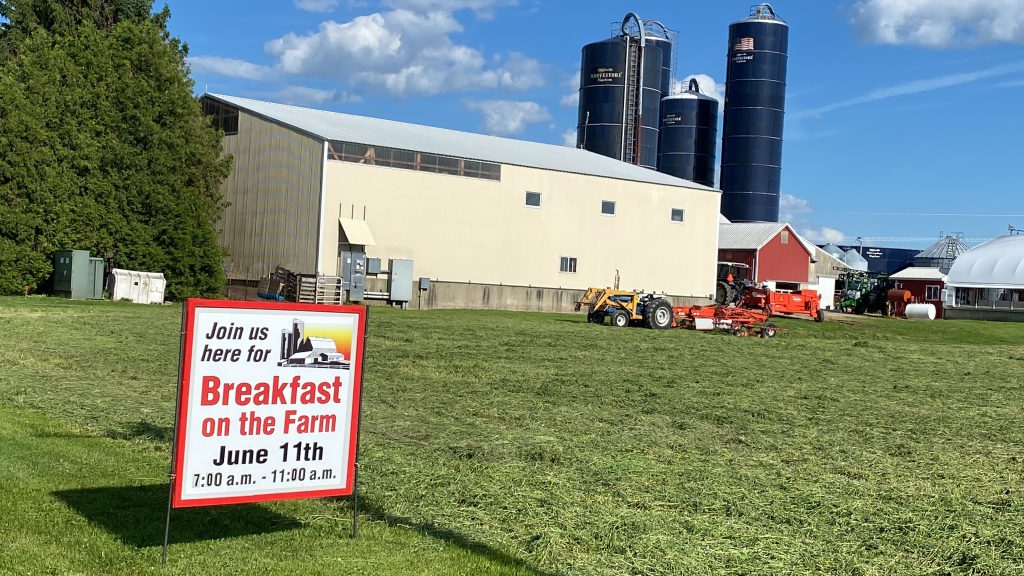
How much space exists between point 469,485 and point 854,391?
10634 mm

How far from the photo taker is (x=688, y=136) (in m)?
98.6

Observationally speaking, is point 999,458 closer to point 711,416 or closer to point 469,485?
point 711,416

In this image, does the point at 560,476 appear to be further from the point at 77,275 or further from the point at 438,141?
the point at 438,141

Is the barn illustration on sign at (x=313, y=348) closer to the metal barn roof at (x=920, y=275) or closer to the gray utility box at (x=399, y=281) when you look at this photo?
the gray utility box at (x=399, y=281)

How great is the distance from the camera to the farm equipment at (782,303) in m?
42.5

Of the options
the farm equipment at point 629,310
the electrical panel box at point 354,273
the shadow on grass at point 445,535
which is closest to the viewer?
the shadow on grass at point 445,535

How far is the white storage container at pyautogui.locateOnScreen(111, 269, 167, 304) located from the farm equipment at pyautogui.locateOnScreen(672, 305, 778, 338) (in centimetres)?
1904

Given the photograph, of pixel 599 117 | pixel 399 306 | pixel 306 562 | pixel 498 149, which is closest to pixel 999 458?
pixel 306 562

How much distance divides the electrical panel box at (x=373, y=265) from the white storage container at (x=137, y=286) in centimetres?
800

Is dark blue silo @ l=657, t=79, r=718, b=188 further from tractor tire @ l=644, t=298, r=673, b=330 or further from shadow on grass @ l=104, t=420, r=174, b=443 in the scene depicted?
shadow on grass @ l=104, t=420, r=174, b=443

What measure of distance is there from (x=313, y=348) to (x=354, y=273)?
1371 inches

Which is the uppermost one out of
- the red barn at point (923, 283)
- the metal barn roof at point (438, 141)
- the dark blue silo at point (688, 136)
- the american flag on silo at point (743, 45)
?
the american flag on silo at point (743, 45)

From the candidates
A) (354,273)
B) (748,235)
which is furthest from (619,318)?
(748,235)

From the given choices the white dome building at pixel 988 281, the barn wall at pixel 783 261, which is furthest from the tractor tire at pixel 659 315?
the white dome building at pixel 988 281
